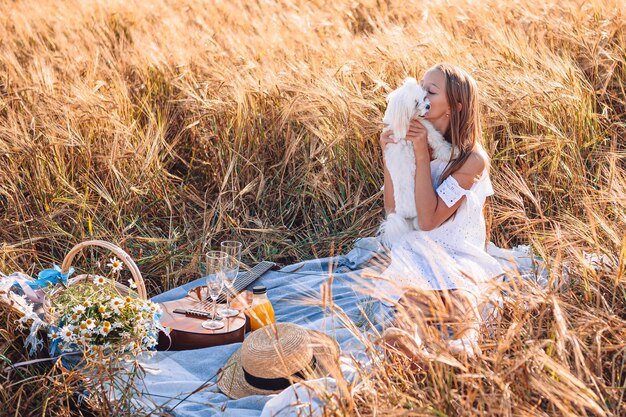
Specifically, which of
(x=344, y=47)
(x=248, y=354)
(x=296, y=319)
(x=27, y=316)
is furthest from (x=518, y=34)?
(x=27, y=316)

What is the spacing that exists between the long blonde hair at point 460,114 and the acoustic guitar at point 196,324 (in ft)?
3.46

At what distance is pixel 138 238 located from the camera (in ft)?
12.2

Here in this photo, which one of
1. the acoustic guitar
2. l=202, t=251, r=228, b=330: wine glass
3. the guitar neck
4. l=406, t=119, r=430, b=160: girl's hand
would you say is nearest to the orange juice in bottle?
the acoustic guitar

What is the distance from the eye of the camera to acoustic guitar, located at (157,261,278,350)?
9.76 feet

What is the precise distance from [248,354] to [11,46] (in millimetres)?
4019

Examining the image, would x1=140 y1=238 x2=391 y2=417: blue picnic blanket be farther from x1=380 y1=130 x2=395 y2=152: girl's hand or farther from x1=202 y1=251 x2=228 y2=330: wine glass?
x1=380 y1=130 x2=395 y2=152: girl's hand

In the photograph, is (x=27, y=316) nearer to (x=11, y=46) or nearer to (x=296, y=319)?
(x=296, y=319)

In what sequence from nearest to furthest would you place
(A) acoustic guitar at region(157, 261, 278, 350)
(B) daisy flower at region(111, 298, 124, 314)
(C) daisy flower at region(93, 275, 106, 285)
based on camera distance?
1. (B) daisy flower at region(111, 298, 124, 314)
2. (C) daisy flower at region(93, 275, 106, 285)
3. (A) acoustic guitar at region(157, 261, 278, 350)

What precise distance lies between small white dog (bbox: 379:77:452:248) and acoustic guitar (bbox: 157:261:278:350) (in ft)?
2.41

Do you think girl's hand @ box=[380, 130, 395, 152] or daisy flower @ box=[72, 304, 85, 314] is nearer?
daisy flower @ box=[72, 304, 85, 314]

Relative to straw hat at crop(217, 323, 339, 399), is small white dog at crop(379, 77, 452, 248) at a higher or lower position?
higher

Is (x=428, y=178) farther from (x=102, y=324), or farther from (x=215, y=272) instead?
(x=102, y=324)

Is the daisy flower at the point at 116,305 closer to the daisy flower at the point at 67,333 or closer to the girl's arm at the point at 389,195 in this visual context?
the daisy flower at the point at 67,333

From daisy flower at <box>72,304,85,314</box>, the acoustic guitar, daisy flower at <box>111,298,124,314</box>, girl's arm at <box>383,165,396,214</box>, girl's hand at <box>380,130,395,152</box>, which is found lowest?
the acoustic guitar
